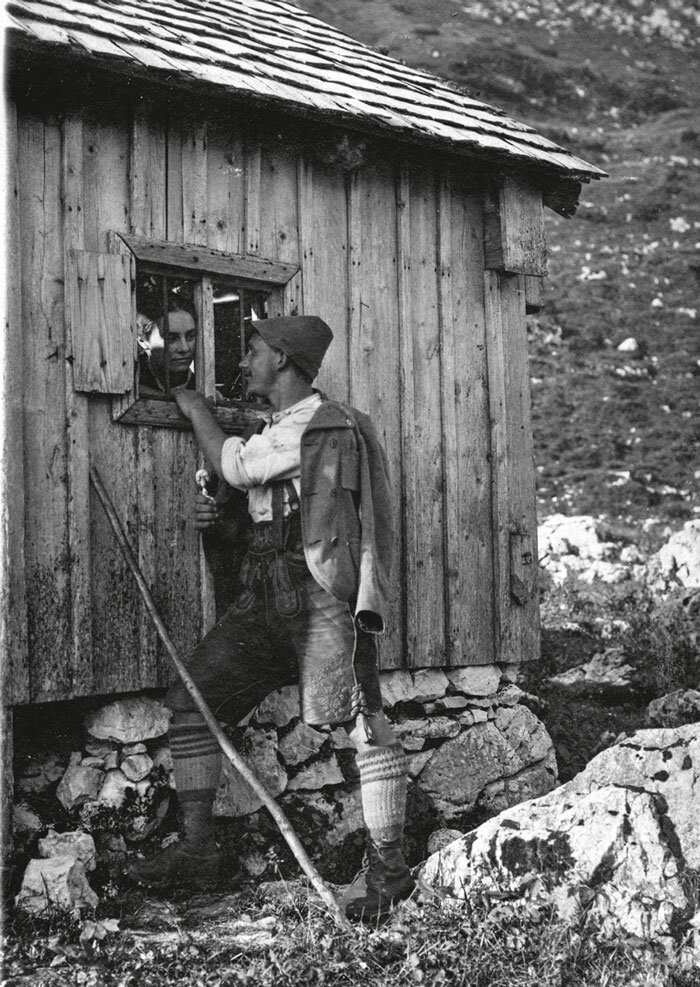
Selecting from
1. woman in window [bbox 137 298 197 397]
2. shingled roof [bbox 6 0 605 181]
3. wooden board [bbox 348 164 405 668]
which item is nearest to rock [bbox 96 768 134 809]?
wooden board [bbox 348 164 405 668]

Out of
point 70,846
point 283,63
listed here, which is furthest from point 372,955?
point 283,63

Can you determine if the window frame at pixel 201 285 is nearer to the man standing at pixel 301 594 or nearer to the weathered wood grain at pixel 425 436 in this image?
the man standing at pixel 301 594

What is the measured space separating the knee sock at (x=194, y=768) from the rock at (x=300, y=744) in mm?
789

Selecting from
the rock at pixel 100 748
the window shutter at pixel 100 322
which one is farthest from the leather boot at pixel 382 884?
the window shutter at pixel 100 322

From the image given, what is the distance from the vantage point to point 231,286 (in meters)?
5.80

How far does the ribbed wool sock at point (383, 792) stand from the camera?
15.3ft

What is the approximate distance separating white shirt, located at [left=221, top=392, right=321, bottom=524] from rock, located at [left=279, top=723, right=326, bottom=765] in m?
1.33

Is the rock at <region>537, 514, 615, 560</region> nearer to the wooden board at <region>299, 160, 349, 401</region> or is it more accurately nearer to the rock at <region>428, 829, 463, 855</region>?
the wooden board at <region>299, 160, 349, 401</region>

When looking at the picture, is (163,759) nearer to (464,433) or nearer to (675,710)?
(464,433)

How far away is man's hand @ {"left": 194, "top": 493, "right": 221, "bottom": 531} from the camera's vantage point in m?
5.27

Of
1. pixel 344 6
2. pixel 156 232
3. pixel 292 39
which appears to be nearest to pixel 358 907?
pixel 156 232

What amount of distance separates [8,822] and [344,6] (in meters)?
22.9

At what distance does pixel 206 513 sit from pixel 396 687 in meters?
1.66

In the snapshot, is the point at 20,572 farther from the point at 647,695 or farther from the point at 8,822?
the point at 647,695
